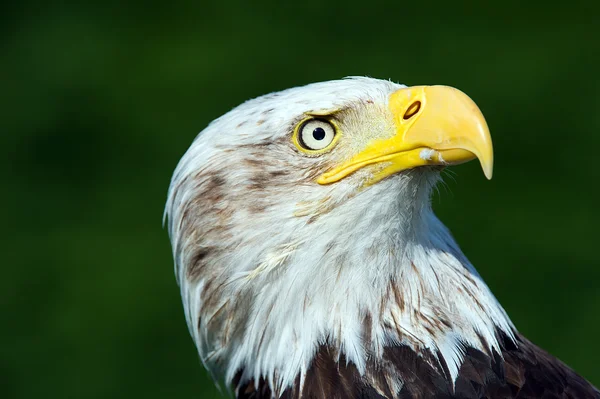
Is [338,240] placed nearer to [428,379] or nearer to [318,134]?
[318,134]

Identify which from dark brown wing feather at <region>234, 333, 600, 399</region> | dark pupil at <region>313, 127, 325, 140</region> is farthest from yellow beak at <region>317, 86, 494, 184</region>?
dark brown wing feather at <region>234, 333, 600, 399</region>

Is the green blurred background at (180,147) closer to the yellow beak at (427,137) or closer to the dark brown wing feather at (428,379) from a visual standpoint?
the dark brown wing feather at (428,379)

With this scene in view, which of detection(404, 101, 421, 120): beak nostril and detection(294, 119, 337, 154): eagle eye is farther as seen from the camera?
detection(294, 119, 337, 154): eagle eye

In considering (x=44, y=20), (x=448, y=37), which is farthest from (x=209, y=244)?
(x=44, y=20)

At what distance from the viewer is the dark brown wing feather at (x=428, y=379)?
3.38 meters

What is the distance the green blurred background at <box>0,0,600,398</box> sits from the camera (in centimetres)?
691

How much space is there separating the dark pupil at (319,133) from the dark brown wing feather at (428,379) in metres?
0.71

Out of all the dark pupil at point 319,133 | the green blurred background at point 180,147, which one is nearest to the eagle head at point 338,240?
the dark pupil at point 319,133

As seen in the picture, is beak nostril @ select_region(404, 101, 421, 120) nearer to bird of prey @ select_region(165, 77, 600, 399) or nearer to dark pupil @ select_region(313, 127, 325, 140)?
bird of prey @ select_region(165, 77, 600, 399)

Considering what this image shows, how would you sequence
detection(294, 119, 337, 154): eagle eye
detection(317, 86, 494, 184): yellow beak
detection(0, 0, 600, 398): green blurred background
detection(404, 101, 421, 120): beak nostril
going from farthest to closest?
1. detection(0, 0, 600, 398): green blurred background
2. detection(294, 119, 337, 154): eagle eye
3. detection(404, 101, 421, 120): beak nostril
4. detection(317, 86, 494, 184): yellow beak

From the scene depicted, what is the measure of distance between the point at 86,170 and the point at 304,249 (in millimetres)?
5231

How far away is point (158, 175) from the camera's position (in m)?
8.10

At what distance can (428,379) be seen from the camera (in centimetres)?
338

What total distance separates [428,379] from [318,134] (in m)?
0.89
